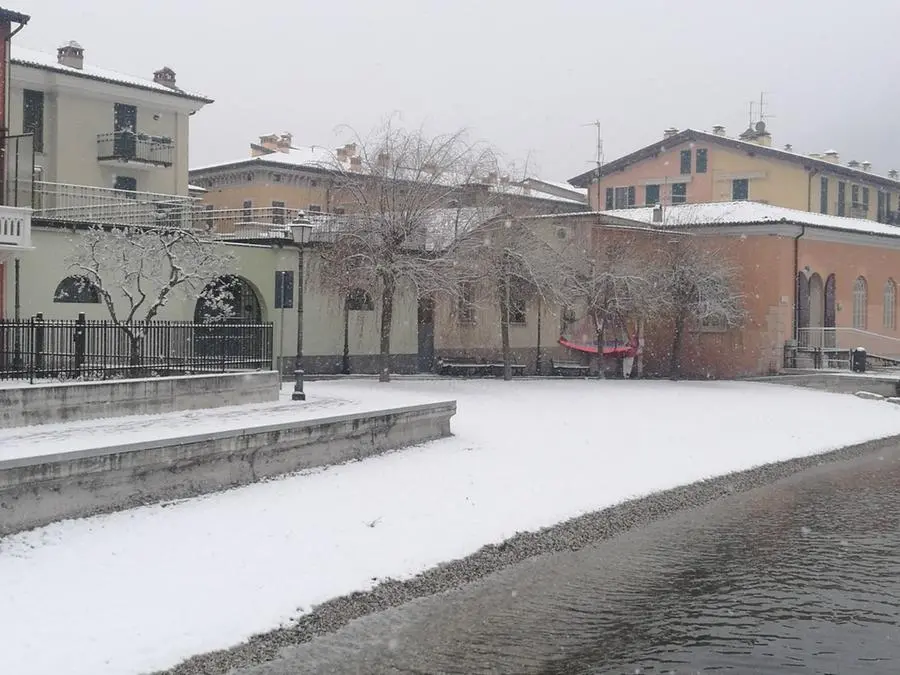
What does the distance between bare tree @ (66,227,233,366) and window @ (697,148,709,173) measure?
30.8m

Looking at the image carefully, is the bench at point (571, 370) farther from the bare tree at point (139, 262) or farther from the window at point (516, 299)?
the bare tree at point (139, 262)

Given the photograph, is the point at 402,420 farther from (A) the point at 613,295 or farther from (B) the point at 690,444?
(A) the point at 613,295

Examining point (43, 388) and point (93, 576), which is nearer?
point (93, 576)

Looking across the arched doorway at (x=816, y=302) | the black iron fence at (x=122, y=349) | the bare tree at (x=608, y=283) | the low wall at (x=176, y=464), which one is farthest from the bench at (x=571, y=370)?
the low wall at (x=176, y=464)

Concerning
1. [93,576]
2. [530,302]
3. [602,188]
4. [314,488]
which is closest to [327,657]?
[93,576]

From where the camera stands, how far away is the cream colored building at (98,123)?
120 feet

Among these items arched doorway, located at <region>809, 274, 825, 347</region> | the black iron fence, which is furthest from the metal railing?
the black iron fence

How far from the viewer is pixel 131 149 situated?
3812cm

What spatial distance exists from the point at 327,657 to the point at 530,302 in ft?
70.4

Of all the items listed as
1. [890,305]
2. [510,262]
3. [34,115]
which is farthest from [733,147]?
[34,115]

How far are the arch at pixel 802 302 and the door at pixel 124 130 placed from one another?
25267 mm

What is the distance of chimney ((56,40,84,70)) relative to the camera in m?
38.6

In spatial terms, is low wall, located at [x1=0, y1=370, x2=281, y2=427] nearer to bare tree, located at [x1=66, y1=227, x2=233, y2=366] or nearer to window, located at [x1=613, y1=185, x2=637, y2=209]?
bare tree, located at [x1=66, y1=227, x2=233, y2=366]

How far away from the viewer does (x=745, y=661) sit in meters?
9.61
